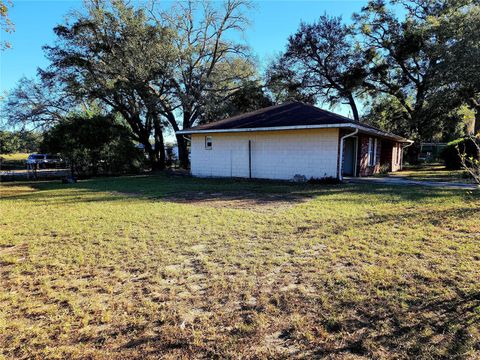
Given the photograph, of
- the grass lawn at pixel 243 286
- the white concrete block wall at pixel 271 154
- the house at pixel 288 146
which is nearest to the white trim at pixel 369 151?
the house at pixel 288 146

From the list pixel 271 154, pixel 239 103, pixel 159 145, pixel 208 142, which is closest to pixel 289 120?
pixel 271 154

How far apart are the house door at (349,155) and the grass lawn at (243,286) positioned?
8605 millimetres

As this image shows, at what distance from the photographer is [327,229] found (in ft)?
17.6

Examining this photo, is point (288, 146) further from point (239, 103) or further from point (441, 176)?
point (239, 103)

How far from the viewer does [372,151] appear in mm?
16266

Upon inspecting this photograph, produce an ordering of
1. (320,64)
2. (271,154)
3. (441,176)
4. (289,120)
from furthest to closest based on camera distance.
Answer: (320,64) < (441,176) < (271,154) < (289,120)

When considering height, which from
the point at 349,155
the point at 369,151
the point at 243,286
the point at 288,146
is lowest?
the point at 243,286

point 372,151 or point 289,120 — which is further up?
point 289,120

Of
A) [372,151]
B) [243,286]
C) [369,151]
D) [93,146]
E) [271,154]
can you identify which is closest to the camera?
[243,286]

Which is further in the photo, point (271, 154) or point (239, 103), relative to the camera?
point (239, 103)

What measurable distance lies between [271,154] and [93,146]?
1102cm

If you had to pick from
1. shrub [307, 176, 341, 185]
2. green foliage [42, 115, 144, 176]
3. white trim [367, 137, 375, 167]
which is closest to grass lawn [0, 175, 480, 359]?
shrub [307, 176, 341, 185]

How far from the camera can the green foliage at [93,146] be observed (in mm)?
17281

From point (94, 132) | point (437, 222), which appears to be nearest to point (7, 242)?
point (437, 222)
